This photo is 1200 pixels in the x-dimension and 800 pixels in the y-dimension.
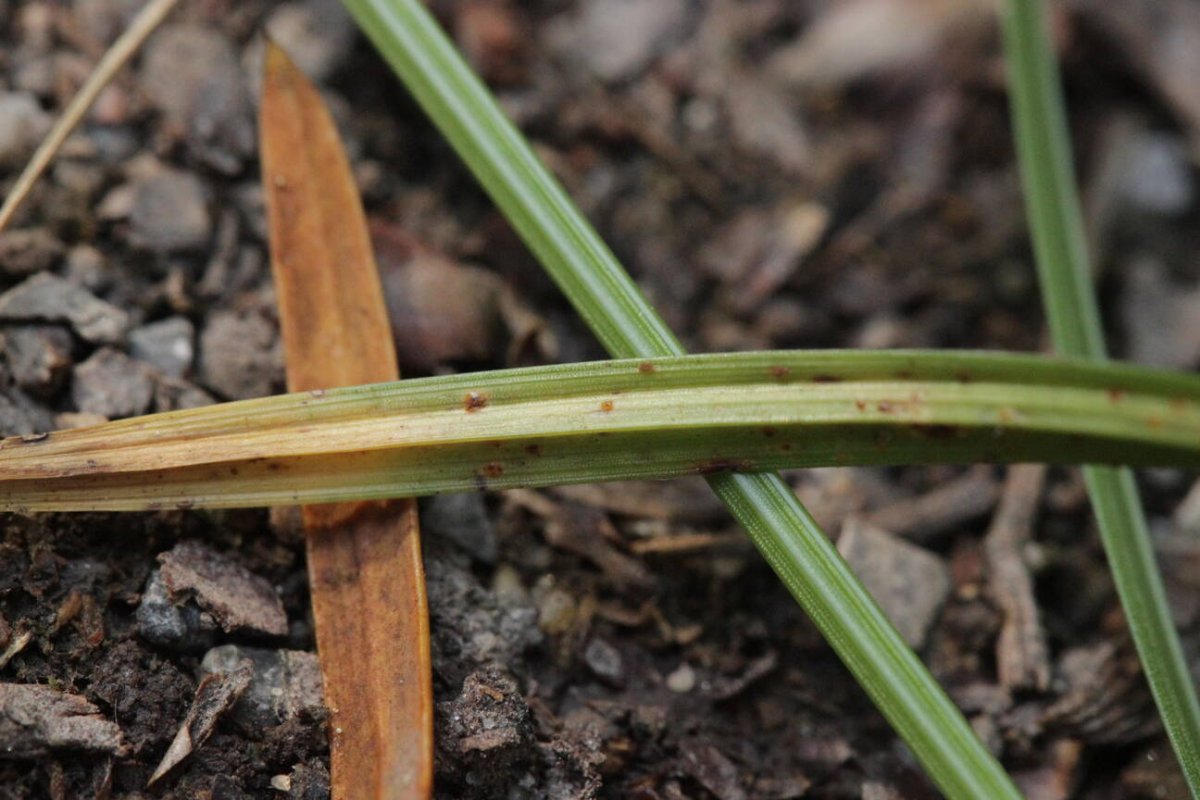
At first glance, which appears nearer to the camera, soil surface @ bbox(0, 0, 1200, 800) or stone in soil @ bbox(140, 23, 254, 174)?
soil surface @ bbox(0, 0, 1200, 800)

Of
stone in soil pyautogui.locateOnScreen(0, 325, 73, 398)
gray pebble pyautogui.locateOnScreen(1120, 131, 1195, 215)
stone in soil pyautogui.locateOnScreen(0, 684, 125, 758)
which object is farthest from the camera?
gray pebble pyautogui.locateOnScreen(1120, 131, 1195, 215)

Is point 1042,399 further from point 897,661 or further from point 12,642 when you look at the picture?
point 12,642

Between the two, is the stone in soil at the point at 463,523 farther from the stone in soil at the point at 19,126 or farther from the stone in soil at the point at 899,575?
the stone in soil at the point at 19,126

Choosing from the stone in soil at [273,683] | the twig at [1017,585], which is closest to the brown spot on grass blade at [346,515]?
the stone in soil at [273,683]

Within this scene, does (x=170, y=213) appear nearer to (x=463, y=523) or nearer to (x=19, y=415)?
(x=19, y=415)

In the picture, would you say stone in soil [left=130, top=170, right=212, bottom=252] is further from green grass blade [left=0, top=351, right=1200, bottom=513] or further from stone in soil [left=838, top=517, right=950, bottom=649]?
stone in soil [left=838, top=517, right=950, bottom=649]

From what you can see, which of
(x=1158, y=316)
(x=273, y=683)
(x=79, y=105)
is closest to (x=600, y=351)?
(x=273, y=683)

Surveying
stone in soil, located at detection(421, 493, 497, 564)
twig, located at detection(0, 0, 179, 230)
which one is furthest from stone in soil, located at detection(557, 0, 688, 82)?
stone in soil, located at detection(421, 493, 497, 564)
